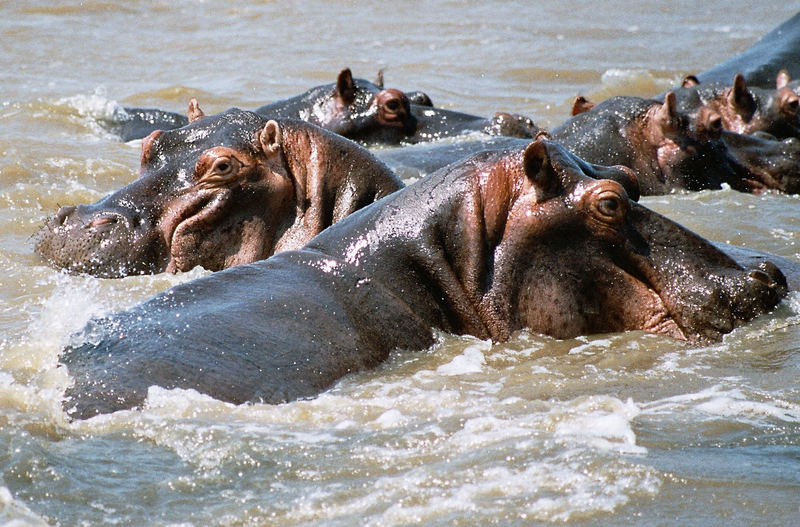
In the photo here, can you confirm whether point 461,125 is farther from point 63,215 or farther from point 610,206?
point 610,206

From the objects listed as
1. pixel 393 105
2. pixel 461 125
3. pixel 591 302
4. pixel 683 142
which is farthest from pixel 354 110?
pixel 591 302

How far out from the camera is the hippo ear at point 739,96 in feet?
39.2

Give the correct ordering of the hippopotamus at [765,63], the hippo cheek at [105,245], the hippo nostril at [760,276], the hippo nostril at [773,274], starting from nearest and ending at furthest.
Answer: the hippo nostril at [760,276] → the hippo nostril at [773,274] → the hippo cheek at [105,245] → the hippopotamus at [765,63]

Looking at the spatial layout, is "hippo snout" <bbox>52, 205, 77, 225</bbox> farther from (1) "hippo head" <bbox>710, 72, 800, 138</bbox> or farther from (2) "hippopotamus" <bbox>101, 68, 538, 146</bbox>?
(1) "hippo head" <bbox>710, 72, 800, 138</bbox>

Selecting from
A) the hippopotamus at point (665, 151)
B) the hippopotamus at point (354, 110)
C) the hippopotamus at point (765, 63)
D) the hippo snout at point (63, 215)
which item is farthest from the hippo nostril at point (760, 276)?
the hippopotamus at point (765, 63)

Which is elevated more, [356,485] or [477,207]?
[477,207]

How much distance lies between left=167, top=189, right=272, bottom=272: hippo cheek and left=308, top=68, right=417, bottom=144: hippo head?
4.90 metres

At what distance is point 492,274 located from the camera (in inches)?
214

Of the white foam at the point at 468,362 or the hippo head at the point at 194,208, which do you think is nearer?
the white foam at the point at 468,362

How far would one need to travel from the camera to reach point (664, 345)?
5.51 metres

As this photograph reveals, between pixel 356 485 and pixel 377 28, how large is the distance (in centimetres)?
1754

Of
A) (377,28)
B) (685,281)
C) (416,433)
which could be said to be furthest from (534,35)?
(416,433)

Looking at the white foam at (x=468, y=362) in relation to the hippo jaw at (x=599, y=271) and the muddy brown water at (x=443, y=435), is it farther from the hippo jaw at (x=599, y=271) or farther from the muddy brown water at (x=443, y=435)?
the hippo jaw at (x=599, y=271)

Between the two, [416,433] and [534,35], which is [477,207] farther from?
[534,35]
